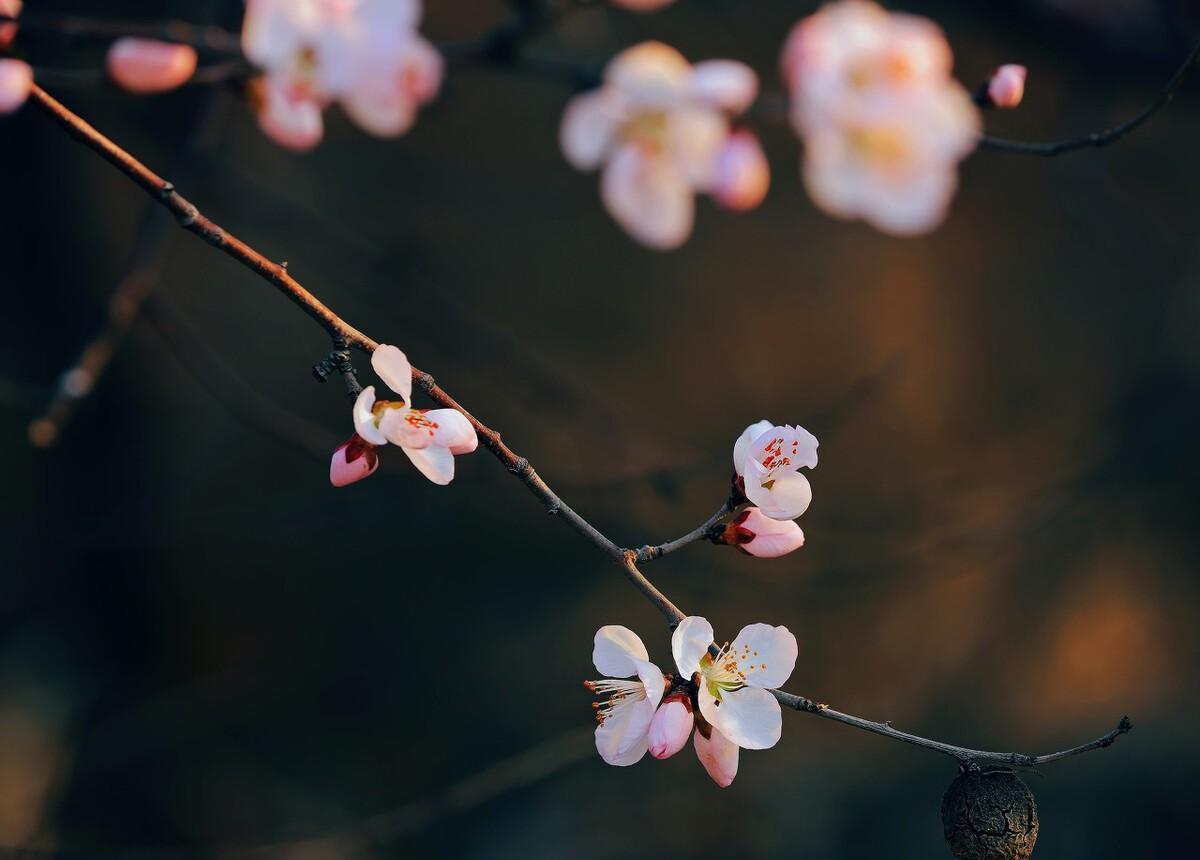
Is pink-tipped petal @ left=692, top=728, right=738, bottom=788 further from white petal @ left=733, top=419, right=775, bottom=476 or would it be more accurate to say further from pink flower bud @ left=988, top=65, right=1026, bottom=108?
pink flower bud @ left=988, top=65, right=1026, bottom=108

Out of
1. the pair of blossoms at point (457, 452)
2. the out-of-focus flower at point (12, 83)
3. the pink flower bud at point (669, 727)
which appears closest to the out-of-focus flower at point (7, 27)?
the out-of-focus flower at point (12, 83)

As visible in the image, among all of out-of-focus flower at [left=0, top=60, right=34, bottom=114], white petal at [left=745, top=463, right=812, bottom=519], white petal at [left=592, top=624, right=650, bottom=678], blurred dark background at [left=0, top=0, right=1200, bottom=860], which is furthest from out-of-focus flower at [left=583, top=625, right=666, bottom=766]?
blurred dark background at [left=0, top=0, right=1200, bottom=860]

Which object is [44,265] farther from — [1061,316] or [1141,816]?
[1141,816]

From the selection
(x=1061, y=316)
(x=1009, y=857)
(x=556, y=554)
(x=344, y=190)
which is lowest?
(x=1009, y=857)

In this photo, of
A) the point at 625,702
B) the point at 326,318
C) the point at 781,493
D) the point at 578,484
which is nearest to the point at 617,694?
the point at 625,702

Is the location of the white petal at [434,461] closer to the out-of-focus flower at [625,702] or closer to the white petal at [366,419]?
the white petal at [366,419]

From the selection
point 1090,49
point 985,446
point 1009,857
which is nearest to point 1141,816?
point 985,446
